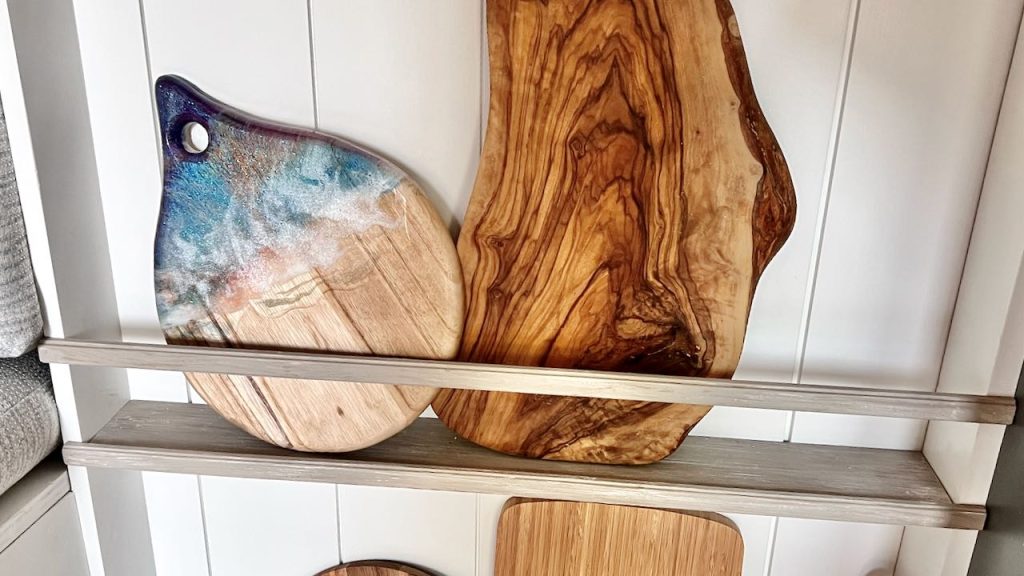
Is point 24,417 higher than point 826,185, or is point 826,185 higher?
point 826,185

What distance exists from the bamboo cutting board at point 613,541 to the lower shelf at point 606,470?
3.0 inches

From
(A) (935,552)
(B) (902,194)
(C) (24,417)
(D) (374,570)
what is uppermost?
(B) (902,194)

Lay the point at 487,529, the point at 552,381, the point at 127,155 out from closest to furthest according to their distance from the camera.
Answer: the point at 552,381 → the point at 127,155 → the point at 487,529

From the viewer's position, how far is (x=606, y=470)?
2.25 feet

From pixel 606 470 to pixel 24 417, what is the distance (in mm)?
531

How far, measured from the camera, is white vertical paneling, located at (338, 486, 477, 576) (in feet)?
2.65

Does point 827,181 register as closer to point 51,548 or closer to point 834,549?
point 834,549

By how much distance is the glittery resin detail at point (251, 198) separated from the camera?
66 centimetres

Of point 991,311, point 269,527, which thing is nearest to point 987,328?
point 991,311

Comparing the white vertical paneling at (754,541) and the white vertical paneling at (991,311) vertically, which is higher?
the white vertical paneling at (991,311)

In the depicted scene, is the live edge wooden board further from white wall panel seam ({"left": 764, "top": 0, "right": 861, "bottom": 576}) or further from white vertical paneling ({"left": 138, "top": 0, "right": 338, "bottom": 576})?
white vertical paneling ({"left": 138, "top": 0, "right": 338, "bottom": 576})

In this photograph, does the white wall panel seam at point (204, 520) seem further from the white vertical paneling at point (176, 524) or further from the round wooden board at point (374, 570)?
the round wooden board at point (374, 570)

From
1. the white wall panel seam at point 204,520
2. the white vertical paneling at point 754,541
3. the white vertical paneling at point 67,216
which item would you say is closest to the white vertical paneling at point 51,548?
the white vertical paneling at point 67,216

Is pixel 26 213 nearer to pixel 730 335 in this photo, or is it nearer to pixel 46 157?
pixel 46 157
